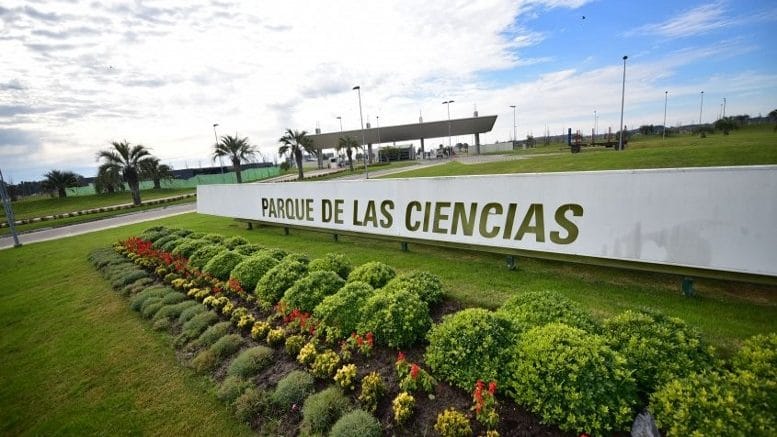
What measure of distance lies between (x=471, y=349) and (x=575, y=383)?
105 centimetres

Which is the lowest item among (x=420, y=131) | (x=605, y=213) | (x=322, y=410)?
(x=322, y=410)

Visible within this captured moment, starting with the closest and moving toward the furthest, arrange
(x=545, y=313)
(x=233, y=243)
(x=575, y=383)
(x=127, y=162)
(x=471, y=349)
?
(x=575, y=383)
(x=471, y=349)
(x=545, y=313)
(x=233, y=243)
(x=127, y=162)

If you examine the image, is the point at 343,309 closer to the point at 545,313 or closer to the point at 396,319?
the point at 396,319

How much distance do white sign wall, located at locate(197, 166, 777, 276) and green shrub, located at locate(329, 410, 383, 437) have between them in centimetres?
488

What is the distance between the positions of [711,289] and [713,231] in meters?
1.33

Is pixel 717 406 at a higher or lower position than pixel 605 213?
lower

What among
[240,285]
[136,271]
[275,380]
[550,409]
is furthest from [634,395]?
[136,271]

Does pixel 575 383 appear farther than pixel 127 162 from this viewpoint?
No

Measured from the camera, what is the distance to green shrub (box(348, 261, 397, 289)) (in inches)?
248

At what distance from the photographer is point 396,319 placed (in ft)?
15.6

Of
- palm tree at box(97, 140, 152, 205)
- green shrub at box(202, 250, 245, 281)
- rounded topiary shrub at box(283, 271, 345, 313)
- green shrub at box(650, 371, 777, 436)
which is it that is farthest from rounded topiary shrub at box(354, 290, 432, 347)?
palm tree at box(97, 140, 152, 205)

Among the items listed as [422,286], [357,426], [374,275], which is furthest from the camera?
[374,275]

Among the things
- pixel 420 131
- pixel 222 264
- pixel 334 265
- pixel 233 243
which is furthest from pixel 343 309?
pixel 420 131

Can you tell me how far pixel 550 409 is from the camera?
3.19m
